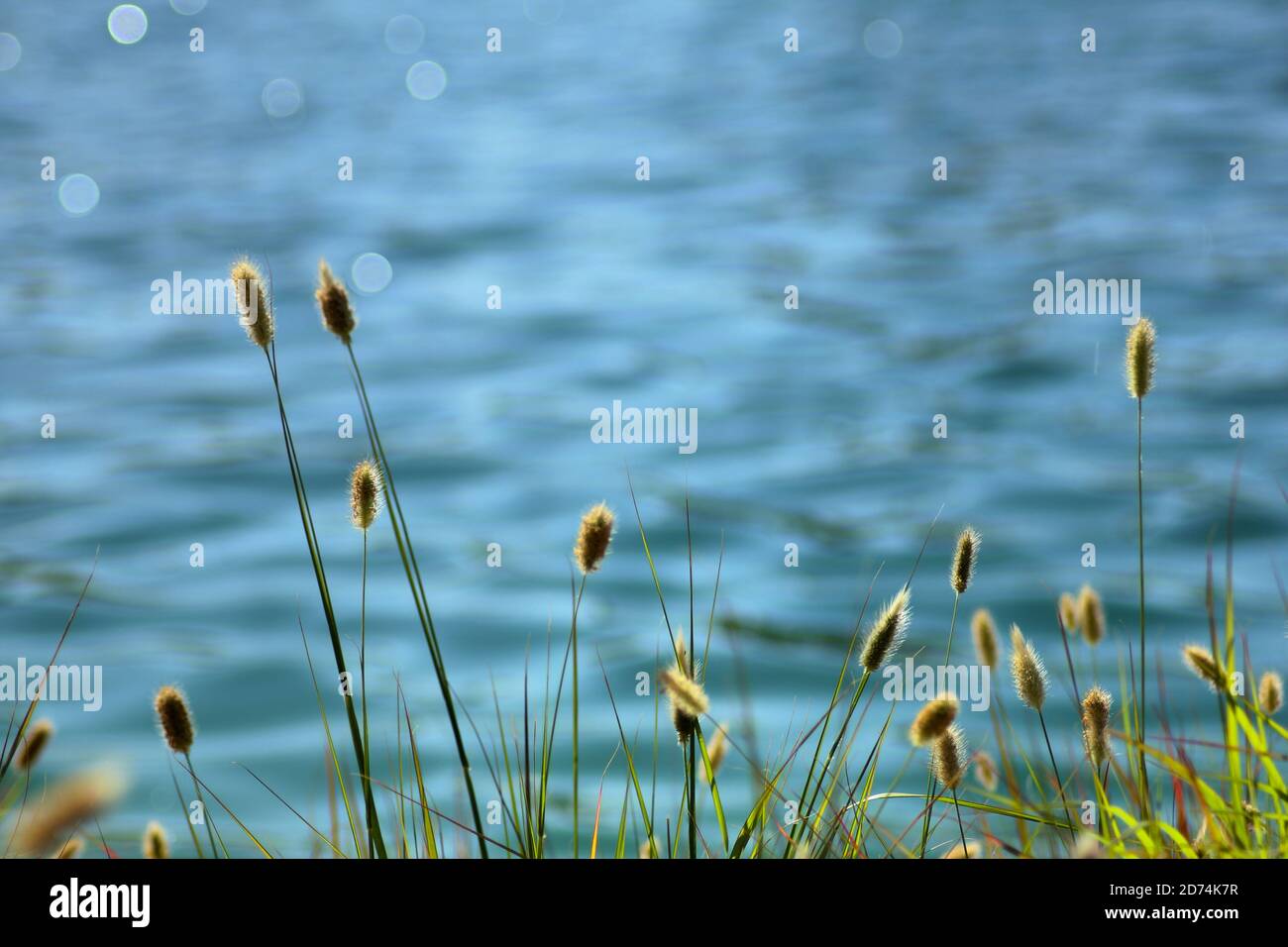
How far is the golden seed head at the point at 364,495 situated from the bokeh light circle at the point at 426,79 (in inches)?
726

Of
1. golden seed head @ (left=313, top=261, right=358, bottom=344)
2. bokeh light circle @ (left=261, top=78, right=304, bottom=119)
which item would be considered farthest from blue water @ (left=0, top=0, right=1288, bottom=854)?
golden seed head @ (left=313, top=261, right=358, bottom=344)

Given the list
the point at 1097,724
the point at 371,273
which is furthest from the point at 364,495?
the point at 371,273

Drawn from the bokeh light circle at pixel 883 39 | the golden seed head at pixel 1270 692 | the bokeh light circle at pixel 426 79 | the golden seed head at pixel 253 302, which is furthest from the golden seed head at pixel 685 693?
the bokeh light circle at pixel 883 39

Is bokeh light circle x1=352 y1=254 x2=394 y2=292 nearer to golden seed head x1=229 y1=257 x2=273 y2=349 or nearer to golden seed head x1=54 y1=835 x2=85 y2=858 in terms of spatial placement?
golden seed head x1=54 y1=835 x2=85 y2=858

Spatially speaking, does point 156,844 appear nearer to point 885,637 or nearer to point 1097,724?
point 885,637

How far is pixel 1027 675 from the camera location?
192 centimetres

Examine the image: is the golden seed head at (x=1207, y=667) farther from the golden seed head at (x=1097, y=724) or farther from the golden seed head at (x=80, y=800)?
the golden seed head at (x=80, y=800)

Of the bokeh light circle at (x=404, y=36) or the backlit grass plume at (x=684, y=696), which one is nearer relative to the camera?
the backlit grass plume at (x=684, y=696)

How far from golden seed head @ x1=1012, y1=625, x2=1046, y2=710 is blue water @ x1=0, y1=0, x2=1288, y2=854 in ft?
2.96

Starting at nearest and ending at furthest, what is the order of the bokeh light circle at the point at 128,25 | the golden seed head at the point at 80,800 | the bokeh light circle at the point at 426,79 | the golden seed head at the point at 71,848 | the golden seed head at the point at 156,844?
1. the golden seed head at the point at 80,800
2. the golden seed head at the point at 156,844
3. the golden seed head at the point at 71,848
4. the bokeh light circle at the point at 426,79
5. the bokeh light circle at the point at 128,25

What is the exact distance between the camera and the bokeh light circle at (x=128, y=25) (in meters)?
22.2

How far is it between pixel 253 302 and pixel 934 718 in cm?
110
